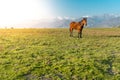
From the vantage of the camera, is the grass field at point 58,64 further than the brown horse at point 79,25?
No

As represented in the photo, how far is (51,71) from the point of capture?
15.9 m

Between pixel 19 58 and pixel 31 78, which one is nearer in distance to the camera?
pixel 31 78

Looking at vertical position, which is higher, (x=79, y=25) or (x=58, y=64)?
(x=79, y=25)

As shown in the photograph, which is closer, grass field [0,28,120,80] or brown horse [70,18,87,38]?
grass field [0,28,120,80]

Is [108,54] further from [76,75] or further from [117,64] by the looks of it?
[76,75]

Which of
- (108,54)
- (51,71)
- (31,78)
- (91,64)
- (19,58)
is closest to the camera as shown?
(31,78)

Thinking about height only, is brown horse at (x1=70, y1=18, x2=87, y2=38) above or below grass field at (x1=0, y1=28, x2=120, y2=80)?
above

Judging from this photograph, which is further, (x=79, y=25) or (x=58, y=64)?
(x=79, y=25)

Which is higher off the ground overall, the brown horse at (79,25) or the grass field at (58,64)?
the brown horse at (79,25)

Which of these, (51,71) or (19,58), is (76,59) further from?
(19,58)

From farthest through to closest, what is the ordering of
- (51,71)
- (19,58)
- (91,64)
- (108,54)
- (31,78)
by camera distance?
(108,54) → (19,58) → (91,64) → (51,71) → (31,78)

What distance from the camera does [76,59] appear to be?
60.2ft

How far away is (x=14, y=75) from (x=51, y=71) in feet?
8.31

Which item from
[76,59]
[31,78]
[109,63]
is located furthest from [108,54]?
[31,78]
